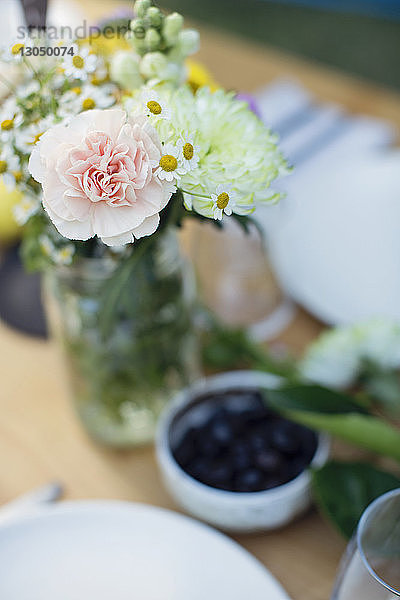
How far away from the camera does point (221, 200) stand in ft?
0.98

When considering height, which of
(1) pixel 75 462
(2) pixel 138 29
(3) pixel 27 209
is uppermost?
(2) pixel 138 29

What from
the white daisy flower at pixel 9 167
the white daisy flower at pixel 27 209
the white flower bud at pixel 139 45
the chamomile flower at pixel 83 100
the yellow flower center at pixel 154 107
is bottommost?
the white daisy flower at pixel 27 209

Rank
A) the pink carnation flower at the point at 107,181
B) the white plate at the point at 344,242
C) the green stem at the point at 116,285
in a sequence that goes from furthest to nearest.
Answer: the white plate at the point at 344,242 < the green stem at the point at 116,285 < the pink carnation flower at the point at 107,181

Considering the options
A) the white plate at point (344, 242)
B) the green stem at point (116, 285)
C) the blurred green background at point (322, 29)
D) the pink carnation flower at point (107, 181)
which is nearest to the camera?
the pink carnation flower at point (107, 181)

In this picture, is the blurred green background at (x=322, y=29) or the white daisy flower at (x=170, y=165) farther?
the blurred green background at (x=322, y=29)

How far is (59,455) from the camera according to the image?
55cm

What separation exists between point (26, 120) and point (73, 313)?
150mm

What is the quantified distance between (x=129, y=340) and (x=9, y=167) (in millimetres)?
151

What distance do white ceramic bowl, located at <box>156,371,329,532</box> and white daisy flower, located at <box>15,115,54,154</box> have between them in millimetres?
215

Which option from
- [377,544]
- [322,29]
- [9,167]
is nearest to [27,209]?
[9,167]

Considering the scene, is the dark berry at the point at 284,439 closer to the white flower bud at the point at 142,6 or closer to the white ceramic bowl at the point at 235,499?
the white ceramic bowl at the point at 235,499

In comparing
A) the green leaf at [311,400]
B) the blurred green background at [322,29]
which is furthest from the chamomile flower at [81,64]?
the blurred green background at [322,29]

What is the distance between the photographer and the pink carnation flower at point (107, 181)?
0.93 feet

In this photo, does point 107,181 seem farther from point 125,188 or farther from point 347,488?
point 347,488
